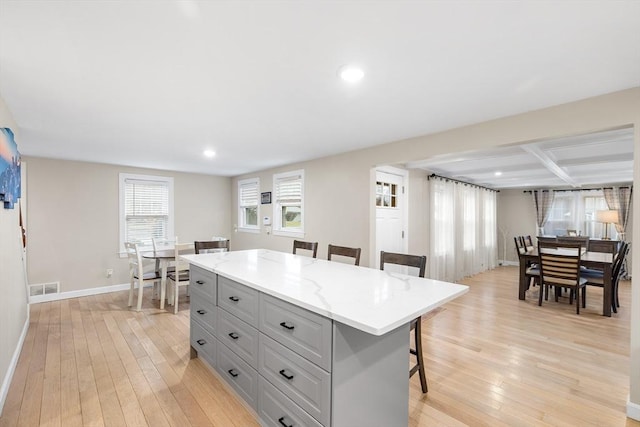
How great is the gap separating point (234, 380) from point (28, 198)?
4.75m

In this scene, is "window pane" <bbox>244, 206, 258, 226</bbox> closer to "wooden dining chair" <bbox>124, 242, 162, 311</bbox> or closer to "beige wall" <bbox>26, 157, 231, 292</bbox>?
"beige wall" <bbox>26, 157, 231, 292</bbox>

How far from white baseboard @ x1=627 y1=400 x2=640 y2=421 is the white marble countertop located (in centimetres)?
149

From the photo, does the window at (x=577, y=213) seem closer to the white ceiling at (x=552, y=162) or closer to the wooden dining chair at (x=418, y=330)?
the white ceiling at (x=552, y=162)

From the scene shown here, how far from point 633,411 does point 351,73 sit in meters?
2.97

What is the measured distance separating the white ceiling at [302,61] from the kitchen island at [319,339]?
4.50 ft

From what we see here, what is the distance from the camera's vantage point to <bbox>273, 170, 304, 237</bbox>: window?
16.2 feet

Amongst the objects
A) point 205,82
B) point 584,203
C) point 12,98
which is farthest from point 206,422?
point 584,203

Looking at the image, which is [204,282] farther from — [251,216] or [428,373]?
[251,216]

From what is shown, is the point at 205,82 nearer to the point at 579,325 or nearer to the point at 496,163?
the point at 496,163

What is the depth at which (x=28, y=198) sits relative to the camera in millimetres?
4406

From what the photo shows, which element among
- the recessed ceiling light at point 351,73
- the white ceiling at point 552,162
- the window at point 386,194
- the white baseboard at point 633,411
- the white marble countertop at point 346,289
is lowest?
the white baseboard at point 633,411

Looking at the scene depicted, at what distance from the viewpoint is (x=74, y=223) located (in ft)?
15.7

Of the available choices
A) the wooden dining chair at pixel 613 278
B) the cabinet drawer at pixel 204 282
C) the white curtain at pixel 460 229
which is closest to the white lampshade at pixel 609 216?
the white curtain at pixel 460 229

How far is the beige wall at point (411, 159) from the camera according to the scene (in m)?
2.04
